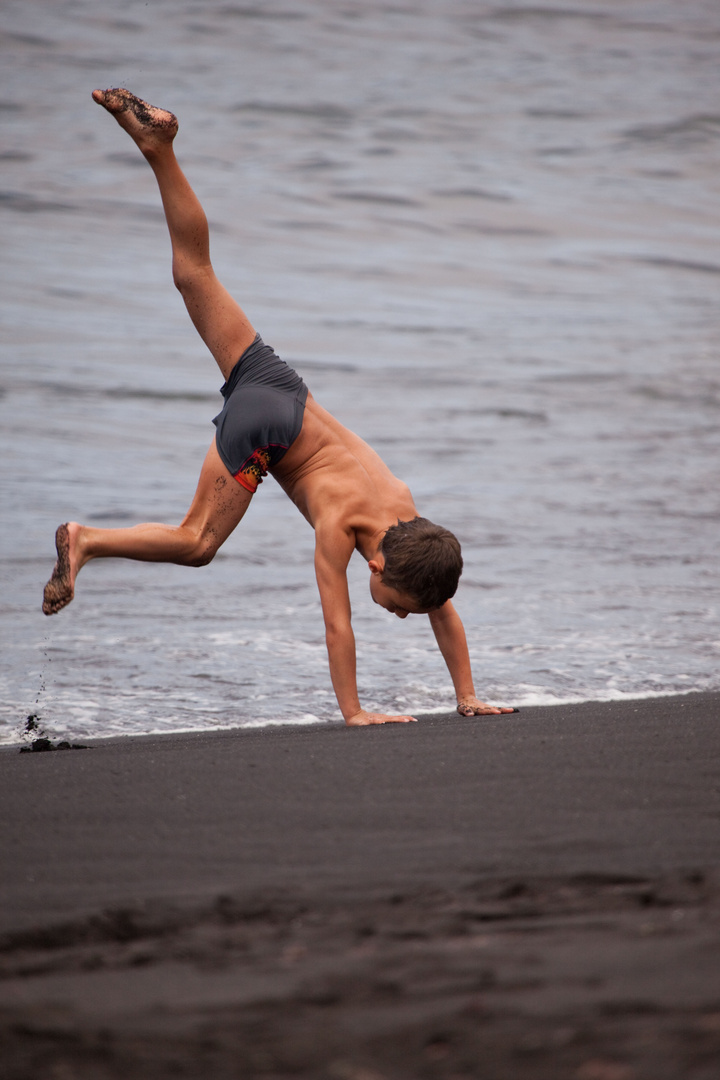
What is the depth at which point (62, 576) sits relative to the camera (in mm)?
4012

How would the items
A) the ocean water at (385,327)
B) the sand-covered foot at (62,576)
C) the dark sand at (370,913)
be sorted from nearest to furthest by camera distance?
1. the dark sand at (370,913)
2. the sand-covered foot at (62,576)
3. the ocean water at (385,327)

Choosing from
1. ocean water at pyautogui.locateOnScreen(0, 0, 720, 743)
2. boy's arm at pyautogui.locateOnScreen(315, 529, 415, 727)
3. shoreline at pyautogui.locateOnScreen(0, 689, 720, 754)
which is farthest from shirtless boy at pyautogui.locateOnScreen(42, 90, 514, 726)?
ocean water at pyautogui.locateOnScreen(0, 0, 720, 743)

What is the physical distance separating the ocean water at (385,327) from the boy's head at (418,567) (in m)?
1.05

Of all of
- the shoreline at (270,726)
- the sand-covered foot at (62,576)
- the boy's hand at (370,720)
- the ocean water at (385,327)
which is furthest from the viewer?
the ocean water at (385,327)

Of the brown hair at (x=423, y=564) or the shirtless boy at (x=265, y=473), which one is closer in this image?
the brown hair at (x=423, y=564)

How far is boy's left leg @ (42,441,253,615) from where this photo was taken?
13.6 feet

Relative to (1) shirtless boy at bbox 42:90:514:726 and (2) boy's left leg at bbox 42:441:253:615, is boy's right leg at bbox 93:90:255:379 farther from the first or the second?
(2) boy's left leg at bbox 42:441:253:615

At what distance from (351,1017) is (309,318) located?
56.3 feet

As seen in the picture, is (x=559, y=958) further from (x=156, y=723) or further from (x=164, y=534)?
(x=156, y=723)

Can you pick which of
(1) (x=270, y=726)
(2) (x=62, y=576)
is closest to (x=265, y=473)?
(2) (x=62, y=576)

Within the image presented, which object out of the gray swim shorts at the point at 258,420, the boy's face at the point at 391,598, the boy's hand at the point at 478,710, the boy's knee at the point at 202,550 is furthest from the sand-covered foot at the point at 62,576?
the boy's hand at the point at 478,710

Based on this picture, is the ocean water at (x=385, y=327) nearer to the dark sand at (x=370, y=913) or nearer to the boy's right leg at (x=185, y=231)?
the boy's right leg at (x=185, y=231)

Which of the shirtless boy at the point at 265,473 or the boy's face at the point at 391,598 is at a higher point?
the shirtless boy at the point at 265,473

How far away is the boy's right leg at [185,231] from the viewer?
14.6 ft
